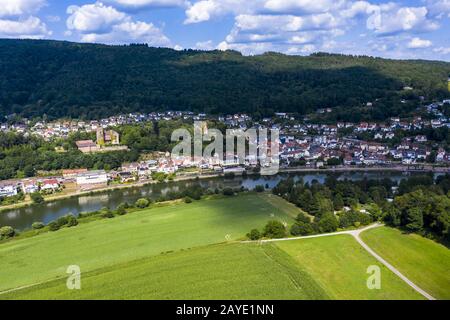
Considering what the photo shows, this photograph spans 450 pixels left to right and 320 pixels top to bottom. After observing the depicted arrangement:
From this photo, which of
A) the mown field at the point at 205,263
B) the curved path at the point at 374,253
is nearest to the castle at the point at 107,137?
the mown field at the point at 205,263

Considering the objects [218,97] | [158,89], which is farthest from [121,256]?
[158,89]

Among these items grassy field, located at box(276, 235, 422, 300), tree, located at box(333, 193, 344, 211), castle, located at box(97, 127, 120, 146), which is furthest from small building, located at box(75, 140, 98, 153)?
grassy field, located at box(276, 235, 422, 300)

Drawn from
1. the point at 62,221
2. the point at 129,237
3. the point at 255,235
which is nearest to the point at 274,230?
the point at 255,235

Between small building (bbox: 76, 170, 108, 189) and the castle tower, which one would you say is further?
the castle tower

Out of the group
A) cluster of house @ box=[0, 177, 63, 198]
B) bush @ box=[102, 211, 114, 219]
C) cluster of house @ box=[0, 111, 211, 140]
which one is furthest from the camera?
cluster of house @ box=[0, 111, 211, 140]

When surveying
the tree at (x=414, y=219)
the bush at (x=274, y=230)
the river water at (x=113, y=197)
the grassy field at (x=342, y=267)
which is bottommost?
the river water at (x=113, y=197)

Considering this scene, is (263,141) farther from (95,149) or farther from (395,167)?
(95,149)

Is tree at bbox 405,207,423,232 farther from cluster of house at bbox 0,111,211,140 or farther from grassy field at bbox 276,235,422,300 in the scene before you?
cluster of house at bbox 0,111,211,140

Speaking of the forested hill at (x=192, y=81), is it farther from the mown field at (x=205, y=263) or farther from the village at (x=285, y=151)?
the mown field at (x=205, y=263)
